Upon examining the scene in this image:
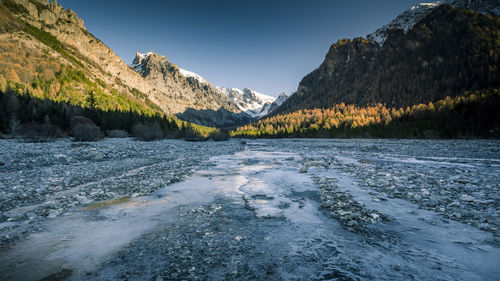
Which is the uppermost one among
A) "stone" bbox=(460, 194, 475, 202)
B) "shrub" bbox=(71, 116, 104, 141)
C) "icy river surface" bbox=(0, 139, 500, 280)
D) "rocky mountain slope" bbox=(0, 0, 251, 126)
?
"rocky mountain slope" bbox=(0, 0, 251, 126)

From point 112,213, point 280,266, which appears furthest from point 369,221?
point 112,213

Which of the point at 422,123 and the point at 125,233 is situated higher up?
the point at 422,123

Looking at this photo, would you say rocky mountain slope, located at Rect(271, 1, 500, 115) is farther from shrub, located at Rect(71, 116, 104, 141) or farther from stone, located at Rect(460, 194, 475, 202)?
shrub, located at Rect(71, 116, 104, 141)

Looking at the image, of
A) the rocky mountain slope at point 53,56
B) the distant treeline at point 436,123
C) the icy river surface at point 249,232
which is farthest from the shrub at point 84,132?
the distant treeline at point 436,123

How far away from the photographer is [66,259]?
365 centimetres

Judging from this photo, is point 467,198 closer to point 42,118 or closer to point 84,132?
point 84,132

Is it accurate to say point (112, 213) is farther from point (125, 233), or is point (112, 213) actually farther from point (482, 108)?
point (482, 108)

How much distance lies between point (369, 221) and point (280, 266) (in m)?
3.29

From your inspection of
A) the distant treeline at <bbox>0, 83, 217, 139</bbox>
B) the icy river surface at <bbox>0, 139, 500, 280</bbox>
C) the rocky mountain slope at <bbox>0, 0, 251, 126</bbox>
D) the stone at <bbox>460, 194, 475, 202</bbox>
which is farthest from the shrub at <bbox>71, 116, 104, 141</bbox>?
the stone at <bbox>460, 194, 475, 202</bbox>

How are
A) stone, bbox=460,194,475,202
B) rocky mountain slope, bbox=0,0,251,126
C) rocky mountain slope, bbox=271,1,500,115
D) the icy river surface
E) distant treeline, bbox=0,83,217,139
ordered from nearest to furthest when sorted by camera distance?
the icy river surface → stone, bbox=460,194,475,202 → distant treeline, bbox=0,83,217,139 → rocky mountain slope, bbox=0,0,251,126 → rocky mountain slope, bbox=271,1,500,115

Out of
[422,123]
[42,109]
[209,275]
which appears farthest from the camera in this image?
[422,123]

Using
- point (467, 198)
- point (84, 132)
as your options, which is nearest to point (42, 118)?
point (84, 132)

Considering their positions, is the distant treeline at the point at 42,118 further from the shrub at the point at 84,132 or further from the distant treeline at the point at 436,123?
the distant treeline at the point at 436,123

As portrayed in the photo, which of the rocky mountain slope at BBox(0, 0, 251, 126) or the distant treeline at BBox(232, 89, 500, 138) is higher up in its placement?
the rocky mountain slope at BBox(0, 0, 251, 126)
